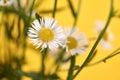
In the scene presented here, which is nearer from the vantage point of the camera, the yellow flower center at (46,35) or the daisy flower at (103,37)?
the yellow flower center at (46,35)

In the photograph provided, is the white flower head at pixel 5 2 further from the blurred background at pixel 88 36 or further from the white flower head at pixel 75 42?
the blurred background at pixel 88 36

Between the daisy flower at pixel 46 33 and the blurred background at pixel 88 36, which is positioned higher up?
the daisy flower at pixel 46 33

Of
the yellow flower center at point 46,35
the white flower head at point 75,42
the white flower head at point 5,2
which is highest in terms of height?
the white flower head at point 5,2

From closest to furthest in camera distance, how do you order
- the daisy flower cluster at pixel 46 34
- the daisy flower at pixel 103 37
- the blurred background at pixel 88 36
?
the daisy flower cluster at pixel 46 34
the daisy flower at pixel 103 37
the blurred background at pixel 88 36

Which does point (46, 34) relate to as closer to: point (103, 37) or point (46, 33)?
point (46, 33)

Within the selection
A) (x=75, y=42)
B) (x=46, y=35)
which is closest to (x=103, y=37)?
(x=75, y=42)

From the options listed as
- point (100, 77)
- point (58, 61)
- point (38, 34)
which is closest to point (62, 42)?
point (38, 34)

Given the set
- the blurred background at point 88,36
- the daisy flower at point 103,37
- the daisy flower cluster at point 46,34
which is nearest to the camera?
the daisy flower cluster at point 46,34

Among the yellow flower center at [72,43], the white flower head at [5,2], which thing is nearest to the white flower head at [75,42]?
the yellow flower center at [72,43]
